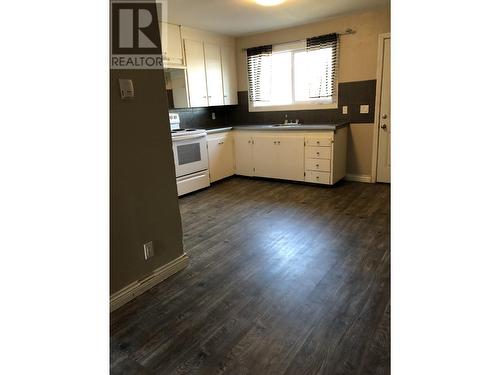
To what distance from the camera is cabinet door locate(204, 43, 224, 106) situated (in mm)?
4691


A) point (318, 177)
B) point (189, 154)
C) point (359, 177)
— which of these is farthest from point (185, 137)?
point (359, 177)

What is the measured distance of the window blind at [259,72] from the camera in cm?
493

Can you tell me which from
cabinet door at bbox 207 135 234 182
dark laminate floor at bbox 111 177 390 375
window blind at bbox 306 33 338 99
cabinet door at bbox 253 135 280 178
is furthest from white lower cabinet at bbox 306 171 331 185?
cabinet door at bbox 207 135 234 182

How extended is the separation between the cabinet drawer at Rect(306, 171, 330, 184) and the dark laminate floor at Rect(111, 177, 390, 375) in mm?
1022

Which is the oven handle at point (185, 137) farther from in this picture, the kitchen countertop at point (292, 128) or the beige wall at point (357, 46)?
the beige wall at point (357, 46)

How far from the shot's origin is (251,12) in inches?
148

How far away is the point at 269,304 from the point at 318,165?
107 inches

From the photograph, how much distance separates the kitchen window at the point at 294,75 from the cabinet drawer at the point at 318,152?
0.85 meters

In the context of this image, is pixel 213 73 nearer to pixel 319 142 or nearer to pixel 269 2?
pixel 269 2

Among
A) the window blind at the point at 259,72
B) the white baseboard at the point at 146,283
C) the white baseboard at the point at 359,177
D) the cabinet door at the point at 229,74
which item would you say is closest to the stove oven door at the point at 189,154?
the cabinet door at the point at 229,74

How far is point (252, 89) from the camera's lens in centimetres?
522

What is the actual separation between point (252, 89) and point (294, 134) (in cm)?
138
